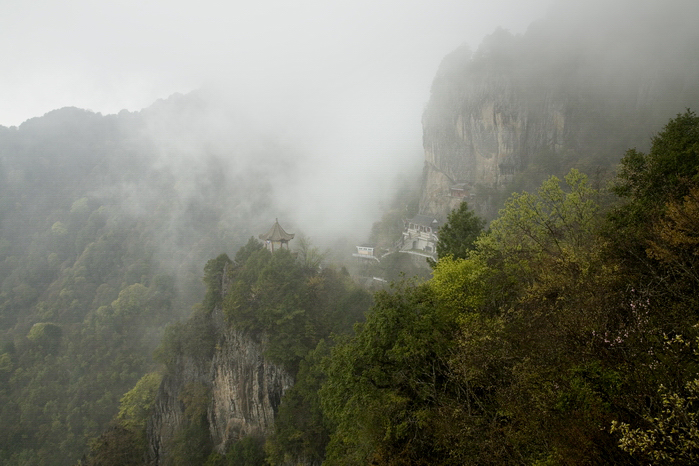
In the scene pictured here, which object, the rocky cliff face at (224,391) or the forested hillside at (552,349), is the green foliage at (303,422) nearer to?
the rocky cliff face at (224,391)

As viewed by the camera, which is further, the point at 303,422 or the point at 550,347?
the point at 303,422

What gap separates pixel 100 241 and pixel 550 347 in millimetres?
95799

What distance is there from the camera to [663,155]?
12.1 meters

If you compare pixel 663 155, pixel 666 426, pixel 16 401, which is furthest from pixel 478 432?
pixel 16 401

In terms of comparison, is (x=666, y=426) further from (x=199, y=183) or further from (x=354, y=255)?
(x=199, y=183)

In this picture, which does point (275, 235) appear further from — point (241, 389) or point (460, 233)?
point (460, 233)

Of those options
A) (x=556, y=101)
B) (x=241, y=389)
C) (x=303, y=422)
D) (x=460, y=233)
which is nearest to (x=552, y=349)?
(x=460, y=233)

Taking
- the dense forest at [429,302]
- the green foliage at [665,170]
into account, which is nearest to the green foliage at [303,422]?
the dense forest at [429,302]

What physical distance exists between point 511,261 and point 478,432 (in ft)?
25.6

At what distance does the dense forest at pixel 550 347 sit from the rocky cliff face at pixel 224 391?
1196 cm

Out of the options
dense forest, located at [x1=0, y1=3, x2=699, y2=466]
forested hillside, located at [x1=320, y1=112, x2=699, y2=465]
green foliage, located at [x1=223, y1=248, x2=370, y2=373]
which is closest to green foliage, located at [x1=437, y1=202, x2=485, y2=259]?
dense forest, located at [x1=0, y1=3, x2=699, y2=466]

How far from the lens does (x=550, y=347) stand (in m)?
8.70

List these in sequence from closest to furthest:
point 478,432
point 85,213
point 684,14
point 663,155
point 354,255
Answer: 1. point 478,432
2. point 663,155
3. point 684,14
4. point 354,255
5. point 85,213

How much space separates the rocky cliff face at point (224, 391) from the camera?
83.6ft
